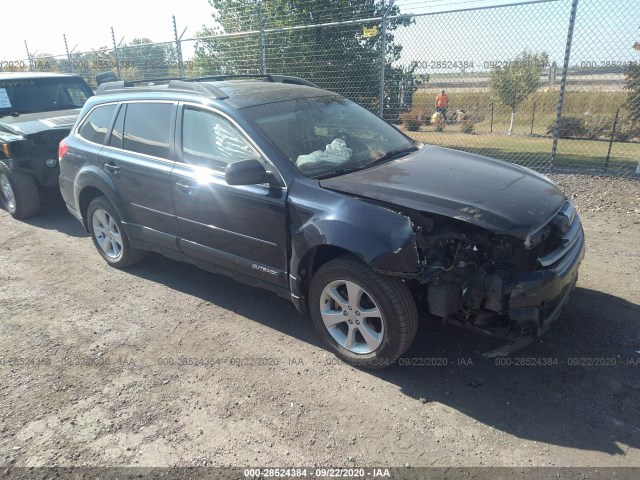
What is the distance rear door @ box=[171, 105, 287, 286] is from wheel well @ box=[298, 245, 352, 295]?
0.54 feet

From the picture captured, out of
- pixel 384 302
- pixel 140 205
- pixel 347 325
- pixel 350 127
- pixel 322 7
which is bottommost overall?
pixel 347 325

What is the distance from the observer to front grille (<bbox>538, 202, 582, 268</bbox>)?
2943 millimetres

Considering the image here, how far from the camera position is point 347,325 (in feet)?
10.8

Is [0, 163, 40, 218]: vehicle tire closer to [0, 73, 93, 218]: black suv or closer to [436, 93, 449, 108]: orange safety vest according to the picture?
[0, 73, 93, 218]: black suv

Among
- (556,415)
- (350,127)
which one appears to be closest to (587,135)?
(350,127)

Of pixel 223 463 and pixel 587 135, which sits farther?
pixel 587 135

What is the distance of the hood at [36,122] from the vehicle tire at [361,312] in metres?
5.30

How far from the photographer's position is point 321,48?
10.7 metres

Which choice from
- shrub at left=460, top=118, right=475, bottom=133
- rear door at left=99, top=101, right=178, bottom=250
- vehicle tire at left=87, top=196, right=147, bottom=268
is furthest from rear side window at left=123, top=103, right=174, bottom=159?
shrub at left=460, top=118, right=475, bottom=133

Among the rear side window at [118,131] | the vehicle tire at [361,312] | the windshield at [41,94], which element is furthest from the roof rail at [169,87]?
the windshield at [41,94]

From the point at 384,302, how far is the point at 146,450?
64.1 inches

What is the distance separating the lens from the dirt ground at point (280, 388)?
2.58 metres

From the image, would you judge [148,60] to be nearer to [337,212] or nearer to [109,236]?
[109,236]

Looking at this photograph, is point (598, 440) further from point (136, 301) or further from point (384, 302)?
point (136, 301)
